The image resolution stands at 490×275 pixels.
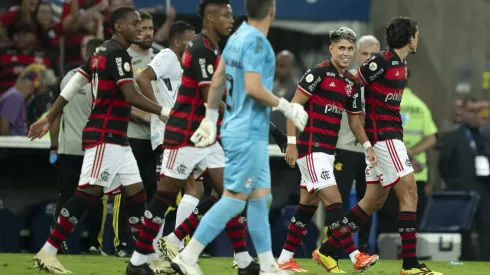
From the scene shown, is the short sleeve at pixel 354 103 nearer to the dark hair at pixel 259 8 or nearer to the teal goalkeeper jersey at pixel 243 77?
the teal goalkeeper jersey at pixel 243 77

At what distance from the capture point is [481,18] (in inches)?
760

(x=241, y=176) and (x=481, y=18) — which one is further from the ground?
(x=481, y=18)

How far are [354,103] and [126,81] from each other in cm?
229

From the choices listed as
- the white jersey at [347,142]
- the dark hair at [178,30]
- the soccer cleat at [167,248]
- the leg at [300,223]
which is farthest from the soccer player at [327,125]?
the white jersey at [347,142]

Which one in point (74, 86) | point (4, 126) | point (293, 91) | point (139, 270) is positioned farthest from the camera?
point (293, 91)

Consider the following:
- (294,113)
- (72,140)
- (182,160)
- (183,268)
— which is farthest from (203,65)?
(72,140)

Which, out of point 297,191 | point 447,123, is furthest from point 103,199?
point 447,123

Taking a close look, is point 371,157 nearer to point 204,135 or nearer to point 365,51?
point 204,135

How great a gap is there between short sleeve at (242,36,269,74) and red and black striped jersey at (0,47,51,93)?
8.55 meters

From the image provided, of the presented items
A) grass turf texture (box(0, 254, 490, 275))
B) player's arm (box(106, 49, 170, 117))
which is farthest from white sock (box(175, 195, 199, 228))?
player's arm (box(106, 49, 170, 117))

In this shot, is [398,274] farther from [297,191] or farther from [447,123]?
[447,123]

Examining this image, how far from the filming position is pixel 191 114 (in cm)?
1027

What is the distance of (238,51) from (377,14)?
9.98 meters

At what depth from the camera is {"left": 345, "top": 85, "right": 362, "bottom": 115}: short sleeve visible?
38.4 ft
